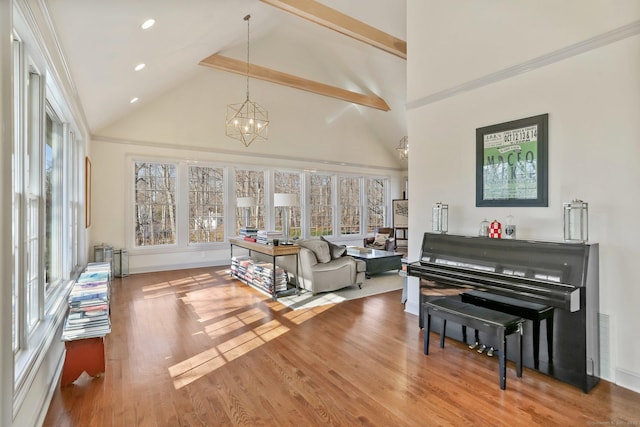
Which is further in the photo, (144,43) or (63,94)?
(144,43)

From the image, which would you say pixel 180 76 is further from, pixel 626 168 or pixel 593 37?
pixel 626 168

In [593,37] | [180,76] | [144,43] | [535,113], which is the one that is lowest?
[535,113]

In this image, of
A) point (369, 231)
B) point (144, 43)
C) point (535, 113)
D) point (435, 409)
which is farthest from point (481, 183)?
point (369, 231)

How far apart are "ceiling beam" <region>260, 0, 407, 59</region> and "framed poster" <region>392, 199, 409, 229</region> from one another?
502 centimetres

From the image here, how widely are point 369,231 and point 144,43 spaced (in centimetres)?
790

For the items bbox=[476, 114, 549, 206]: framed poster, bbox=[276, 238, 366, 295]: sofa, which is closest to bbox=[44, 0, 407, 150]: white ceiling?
bbox=[476, 114, 549, 206]: framed poster

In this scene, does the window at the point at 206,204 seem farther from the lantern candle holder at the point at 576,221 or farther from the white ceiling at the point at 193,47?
the lantern candle holder at the point at 576,221

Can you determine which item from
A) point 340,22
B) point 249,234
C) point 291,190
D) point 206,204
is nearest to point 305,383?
point 249,234

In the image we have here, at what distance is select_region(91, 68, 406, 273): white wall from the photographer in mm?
6188

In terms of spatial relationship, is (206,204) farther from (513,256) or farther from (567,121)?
(567,121)

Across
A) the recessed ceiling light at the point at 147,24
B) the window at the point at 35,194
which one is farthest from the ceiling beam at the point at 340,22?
the window at the point at 35,194

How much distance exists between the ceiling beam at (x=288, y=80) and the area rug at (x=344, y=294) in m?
4.47

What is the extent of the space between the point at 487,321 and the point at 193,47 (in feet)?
16.3

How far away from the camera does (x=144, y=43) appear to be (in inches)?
138
